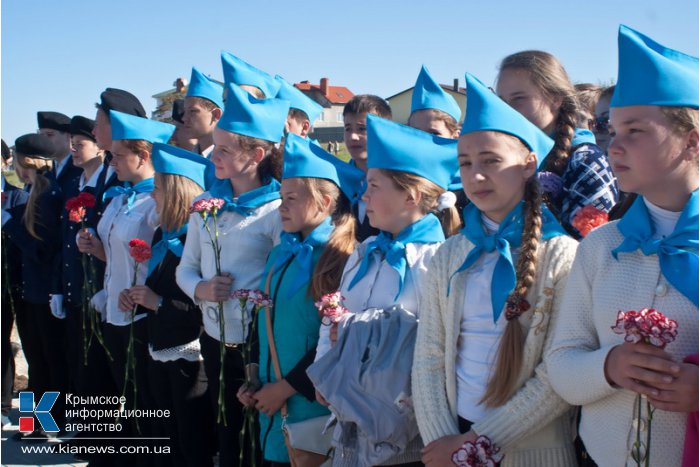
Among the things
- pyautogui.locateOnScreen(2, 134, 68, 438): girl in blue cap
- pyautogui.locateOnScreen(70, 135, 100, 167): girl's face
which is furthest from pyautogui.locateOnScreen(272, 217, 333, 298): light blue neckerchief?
pyautogui.locateOnScreen(2, 134, 68, 438): girl in blue cap

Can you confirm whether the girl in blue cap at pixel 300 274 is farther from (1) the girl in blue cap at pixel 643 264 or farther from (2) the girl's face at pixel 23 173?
(2) the girl's face at pixel 23 173

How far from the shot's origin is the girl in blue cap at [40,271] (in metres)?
6.41

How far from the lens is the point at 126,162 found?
17.3ft

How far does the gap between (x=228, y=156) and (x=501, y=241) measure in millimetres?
2034

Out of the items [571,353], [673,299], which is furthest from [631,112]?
[571,353]

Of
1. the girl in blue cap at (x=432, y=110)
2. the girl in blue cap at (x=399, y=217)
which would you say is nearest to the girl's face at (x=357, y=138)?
the girl in blue cap at (x=432, y=110)

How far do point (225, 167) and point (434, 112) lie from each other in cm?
147

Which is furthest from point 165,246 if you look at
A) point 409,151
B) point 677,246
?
point 677,246

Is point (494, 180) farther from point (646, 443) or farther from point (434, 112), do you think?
point (434, 112)

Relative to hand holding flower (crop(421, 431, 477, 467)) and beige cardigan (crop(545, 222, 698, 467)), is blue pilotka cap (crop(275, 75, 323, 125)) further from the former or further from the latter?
Result: beige cardigan (crop(545, 222, 698, 467))

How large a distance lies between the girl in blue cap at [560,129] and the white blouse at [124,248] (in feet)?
8.65

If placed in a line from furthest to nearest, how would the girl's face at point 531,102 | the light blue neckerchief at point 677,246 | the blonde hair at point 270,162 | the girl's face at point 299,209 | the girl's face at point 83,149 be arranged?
1. the girl's face at point 83,149
2. the blonde hair at point 270,162
3. the girl's face at point 299,209
4. the girl's face at point 531,102
5. the light blue neckerchief at point 677,246

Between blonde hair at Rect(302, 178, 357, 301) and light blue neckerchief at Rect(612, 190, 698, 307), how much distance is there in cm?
163

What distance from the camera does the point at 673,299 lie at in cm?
215
